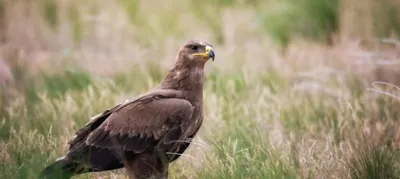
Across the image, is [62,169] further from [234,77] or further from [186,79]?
[234,77]

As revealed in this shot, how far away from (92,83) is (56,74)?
1.87 feet

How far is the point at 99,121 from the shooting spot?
510cm

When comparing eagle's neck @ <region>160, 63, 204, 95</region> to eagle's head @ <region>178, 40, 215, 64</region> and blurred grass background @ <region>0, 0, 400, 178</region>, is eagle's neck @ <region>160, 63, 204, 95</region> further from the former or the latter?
blurred grass background @ <region>0, 0, 400, 178</region>

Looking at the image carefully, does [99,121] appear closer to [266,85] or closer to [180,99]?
[180,99]

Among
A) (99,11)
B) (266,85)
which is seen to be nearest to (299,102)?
(266,85)

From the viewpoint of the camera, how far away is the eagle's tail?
4.75m

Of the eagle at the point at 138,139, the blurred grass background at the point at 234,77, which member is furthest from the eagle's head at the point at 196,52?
the blurred grass background at the point at 234,77

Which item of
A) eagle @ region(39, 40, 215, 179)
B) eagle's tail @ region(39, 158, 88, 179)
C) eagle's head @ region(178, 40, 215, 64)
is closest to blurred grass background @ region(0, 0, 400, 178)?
eagle's tail @ region(39, 158, 88, 179)

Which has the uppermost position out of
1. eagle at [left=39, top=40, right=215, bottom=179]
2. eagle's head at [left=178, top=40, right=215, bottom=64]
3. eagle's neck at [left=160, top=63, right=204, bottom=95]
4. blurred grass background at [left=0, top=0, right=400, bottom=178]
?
eagle's head at [left=178, top=40, right=215, bottom=64]

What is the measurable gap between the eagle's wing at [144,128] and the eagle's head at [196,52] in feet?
1.37

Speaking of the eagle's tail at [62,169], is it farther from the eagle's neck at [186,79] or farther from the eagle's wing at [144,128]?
the eagle's neck at [186,79]

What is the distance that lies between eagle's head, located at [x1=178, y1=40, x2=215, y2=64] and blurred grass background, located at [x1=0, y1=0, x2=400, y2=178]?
57 cm

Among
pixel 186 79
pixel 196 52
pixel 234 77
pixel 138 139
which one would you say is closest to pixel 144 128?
pixel 138 139

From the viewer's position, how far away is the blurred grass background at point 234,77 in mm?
5254
